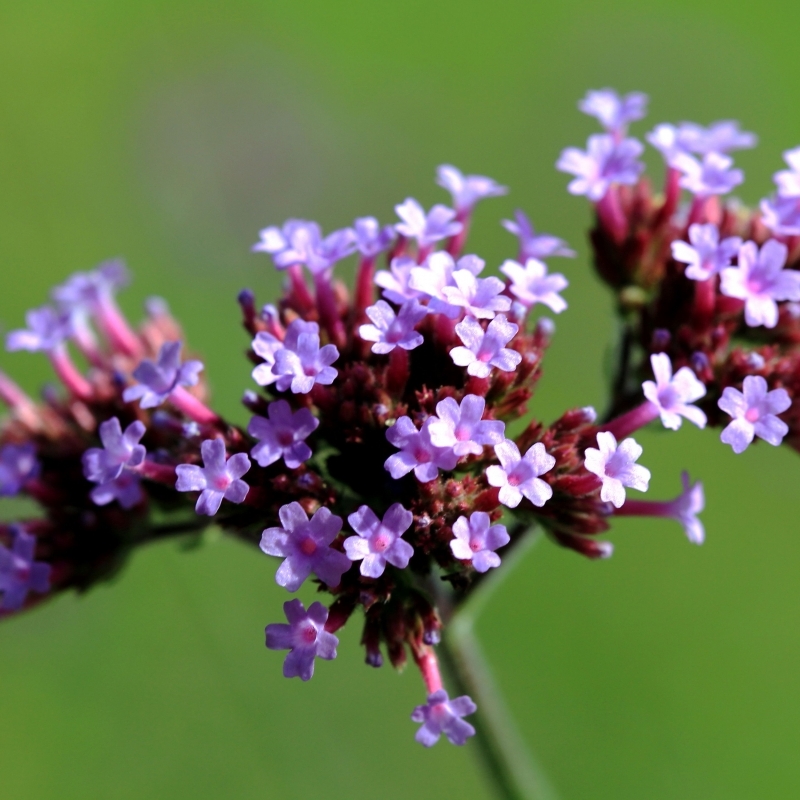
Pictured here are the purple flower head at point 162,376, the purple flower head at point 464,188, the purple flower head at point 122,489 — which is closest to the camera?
the purple flower head at point 162,376

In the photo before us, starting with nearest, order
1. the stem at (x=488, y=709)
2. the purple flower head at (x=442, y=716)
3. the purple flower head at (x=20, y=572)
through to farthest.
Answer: the purple flower head at (x=442, y=716) → the purple flower head at (x=20, y=572) → the stem at (x=488, y=709)

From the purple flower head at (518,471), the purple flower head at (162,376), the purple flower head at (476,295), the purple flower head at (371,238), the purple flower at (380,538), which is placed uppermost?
the purple flower head at (371,238)

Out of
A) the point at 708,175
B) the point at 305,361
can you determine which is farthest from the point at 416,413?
the point at 708,175

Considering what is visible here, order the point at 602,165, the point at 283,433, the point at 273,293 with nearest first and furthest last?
1. the point at 283,433
2. the point at 602,165
3. the point at 273,293

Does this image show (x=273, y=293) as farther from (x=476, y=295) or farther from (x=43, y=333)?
(x=476, y=295)

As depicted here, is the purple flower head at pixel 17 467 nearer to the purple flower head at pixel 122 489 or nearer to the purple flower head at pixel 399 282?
the purple flower head at pixel 122 489

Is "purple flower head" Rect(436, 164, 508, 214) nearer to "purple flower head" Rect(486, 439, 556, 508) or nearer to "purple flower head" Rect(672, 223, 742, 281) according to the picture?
"purple flower head" Rect(672, 223, 742, 281)

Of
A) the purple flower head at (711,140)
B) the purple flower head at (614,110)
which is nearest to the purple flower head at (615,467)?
the purple flower head at (711,140)
